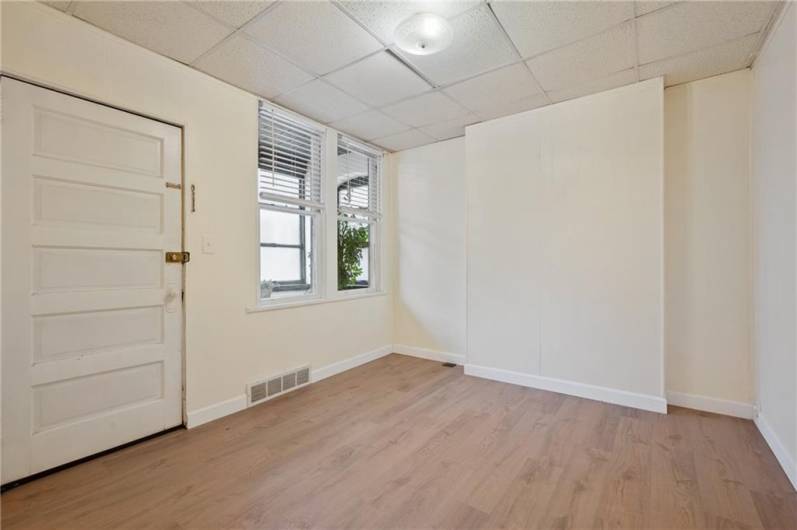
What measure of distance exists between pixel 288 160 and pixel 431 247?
1945mm

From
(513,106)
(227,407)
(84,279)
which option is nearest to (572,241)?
(513,106)

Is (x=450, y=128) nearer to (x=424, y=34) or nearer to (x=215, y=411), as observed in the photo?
(x=424, y=34)

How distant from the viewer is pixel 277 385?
3.11 metres

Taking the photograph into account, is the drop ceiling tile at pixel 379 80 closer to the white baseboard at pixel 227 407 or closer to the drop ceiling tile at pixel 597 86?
the drop ceiling tile at pixel 597 86

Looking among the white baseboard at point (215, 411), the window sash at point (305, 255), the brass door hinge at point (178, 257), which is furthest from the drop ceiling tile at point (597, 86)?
the white baseboard at point (215, 411)

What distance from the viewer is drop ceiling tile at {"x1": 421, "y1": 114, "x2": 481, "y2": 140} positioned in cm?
359

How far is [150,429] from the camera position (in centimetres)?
237

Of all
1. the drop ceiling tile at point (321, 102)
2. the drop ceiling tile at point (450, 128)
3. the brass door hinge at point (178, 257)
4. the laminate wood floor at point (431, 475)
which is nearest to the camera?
the laminate wood floor at point (431, 475)

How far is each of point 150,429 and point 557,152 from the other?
12.9ft

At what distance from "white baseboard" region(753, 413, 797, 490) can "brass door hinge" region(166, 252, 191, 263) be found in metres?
3.90

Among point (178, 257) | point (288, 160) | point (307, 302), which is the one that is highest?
point (288, 160)

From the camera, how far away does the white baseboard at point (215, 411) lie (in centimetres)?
254

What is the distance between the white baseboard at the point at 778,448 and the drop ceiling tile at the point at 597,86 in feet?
8.66

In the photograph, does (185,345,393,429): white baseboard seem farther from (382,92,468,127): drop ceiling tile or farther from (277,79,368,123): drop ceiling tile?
(382,92,468,127): drop ceiling tile
